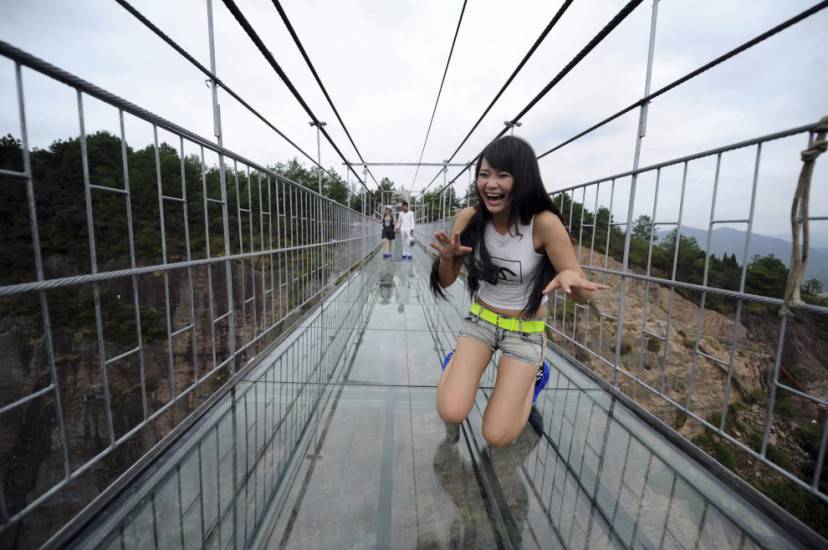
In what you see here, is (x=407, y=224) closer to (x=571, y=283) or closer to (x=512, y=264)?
(x=512, y=264)

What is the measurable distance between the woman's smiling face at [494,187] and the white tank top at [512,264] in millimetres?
146

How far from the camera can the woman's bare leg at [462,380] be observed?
1732 millimetres

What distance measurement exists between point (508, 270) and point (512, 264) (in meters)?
0.03

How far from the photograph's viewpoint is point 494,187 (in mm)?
1674

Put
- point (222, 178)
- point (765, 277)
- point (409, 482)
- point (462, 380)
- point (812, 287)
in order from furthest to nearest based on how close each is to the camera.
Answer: point (222, 178) < point (765, 277) < point (462, 380) < point (409, 482) < point (812, 287)

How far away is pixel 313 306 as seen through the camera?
13.8 feet

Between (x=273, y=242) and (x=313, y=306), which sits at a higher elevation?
(x=273, y=242)

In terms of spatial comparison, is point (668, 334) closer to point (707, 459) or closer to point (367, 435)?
point (707, 459)

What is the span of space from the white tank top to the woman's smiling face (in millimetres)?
146

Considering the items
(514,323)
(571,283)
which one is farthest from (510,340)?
(571,283)

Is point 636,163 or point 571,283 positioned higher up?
point 636,163

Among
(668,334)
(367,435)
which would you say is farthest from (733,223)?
(367,435)

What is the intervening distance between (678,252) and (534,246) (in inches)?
29.2

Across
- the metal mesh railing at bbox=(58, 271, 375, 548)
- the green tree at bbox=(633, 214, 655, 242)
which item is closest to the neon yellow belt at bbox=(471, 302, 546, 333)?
the green tree at bbox=(633, 214, 655, 242)
